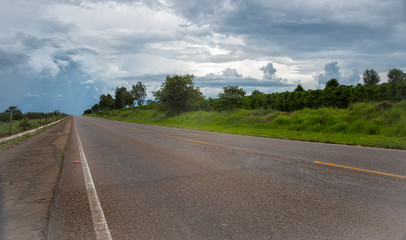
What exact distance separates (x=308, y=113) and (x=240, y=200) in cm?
1561

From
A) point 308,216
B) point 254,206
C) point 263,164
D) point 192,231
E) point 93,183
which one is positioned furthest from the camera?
point 263,164

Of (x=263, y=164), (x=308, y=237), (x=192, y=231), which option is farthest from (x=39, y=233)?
(x=263, y=164)

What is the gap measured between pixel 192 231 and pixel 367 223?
2.10m

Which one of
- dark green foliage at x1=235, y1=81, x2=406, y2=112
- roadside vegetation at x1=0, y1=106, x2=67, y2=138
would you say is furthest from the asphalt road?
dark green foliage at x1=235, y1=81, x2=406, y2=112

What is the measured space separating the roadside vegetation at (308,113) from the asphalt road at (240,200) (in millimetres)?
5931

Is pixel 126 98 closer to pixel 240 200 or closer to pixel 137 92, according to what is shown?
pixel 137 92

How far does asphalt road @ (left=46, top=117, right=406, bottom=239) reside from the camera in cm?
310

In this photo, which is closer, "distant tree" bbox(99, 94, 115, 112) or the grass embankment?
the grass embankment

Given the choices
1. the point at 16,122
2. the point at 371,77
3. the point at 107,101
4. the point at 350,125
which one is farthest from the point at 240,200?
the point at 107,101

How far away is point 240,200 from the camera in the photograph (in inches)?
160

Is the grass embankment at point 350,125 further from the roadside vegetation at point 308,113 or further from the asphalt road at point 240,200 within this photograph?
the asphalt road at point 240,200

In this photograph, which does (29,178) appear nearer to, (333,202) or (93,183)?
(93,183)

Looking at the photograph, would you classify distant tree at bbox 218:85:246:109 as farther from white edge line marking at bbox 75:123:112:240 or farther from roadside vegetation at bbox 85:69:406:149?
white edge line marking at bbox 75:123:112:240

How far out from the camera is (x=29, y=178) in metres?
6.21
